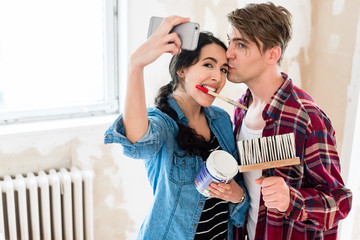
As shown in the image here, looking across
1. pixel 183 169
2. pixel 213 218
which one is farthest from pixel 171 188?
pixel 213 218

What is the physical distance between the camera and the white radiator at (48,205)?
1.59 meters

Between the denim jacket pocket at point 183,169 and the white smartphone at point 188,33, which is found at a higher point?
the white smartphone at point 188,33

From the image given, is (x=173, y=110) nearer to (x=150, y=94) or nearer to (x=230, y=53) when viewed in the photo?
(x=230, y=53)

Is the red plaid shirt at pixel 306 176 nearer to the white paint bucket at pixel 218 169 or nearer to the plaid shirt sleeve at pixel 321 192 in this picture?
the plaid shirt sleeve at pixel 321 192

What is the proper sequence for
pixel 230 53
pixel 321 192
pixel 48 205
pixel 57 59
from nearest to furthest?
pixel 321 192 → pixel 230 53 → pixel 48 205 → pixel 57 59

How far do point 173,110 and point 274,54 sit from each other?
36cm

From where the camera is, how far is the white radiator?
1590 mm

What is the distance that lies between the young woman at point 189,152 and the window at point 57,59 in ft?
2.41

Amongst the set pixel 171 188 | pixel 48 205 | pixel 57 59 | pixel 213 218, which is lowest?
pixel 48 205

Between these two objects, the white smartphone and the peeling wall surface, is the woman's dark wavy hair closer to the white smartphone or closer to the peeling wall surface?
the white smartphone

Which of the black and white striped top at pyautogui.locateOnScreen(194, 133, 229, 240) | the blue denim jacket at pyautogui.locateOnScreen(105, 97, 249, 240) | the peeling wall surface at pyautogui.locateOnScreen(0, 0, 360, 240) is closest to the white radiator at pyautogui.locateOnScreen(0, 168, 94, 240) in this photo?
the peeling wall surface at pyautogui.locateOnScreen(0, 0, 360, 240)

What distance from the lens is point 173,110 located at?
3.82 feet

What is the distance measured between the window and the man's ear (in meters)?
0.86

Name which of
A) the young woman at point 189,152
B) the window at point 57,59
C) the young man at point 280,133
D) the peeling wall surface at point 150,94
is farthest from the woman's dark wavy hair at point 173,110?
the window at point 57,59
